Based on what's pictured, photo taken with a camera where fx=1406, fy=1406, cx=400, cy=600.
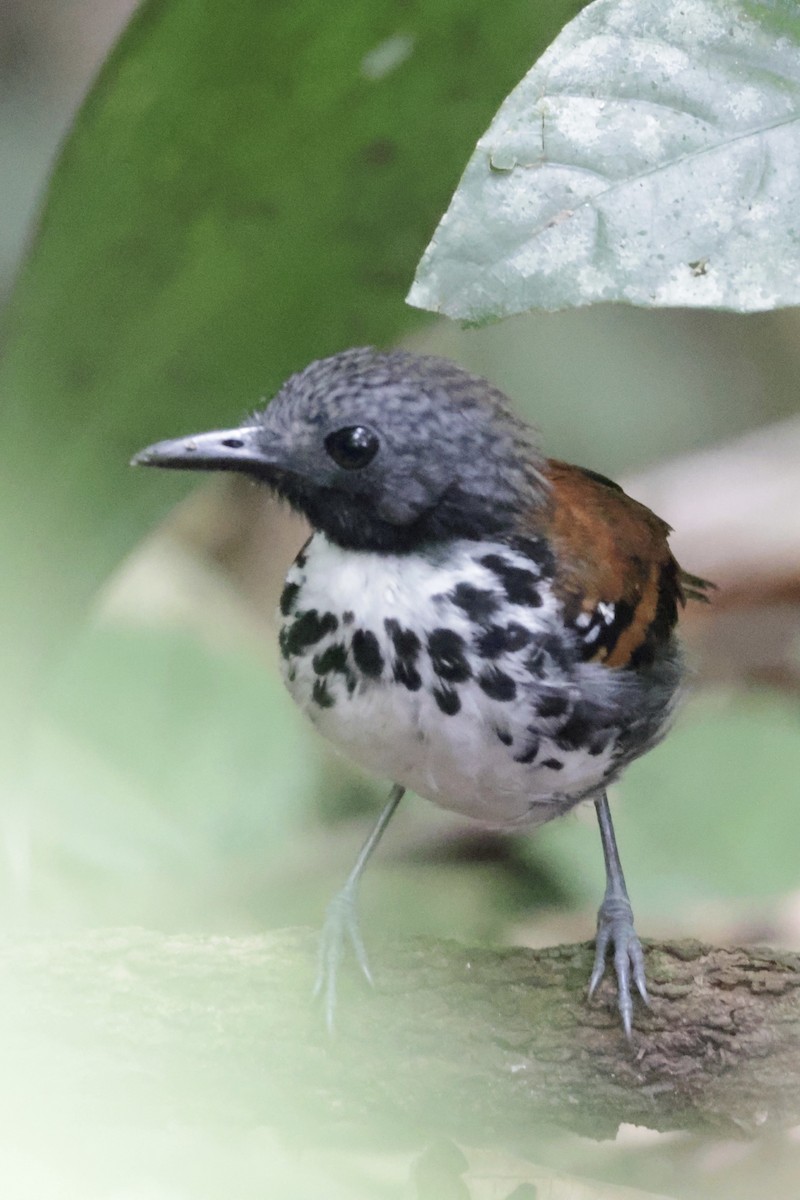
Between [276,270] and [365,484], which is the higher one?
[276,270]

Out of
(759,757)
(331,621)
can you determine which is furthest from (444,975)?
(759,757)

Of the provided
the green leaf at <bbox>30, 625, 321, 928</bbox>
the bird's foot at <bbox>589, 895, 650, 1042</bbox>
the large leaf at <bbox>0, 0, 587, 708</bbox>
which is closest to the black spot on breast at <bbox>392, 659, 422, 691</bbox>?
the bird's foot at <bbox>589, 895, 650, 1042</bbox>

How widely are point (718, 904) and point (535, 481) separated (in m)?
1.43

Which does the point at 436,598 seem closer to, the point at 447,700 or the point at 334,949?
the point at 447,700

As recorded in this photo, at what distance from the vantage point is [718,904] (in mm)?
3229

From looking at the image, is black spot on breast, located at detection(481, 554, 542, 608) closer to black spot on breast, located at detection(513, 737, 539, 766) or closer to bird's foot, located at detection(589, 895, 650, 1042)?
black spot on breast, located at detection(513, 737, 539, 766)

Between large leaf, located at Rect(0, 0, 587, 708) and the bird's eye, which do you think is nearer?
the bird's eye

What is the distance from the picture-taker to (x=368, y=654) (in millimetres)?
2074

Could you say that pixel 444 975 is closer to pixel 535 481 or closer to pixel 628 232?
pixel 535 481

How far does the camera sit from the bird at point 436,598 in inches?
80.5

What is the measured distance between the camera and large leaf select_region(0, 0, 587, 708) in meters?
2.24

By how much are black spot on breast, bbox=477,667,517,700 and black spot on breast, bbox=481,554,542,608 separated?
4.7 inches

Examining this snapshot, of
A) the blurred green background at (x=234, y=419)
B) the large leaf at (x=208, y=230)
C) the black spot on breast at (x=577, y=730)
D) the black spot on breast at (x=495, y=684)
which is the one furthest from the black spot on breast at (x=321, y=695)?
the large leaf at (x=208, y=230)

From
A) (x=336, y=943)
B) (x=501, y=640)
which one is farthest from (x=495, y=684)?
(x=336, y=943)
